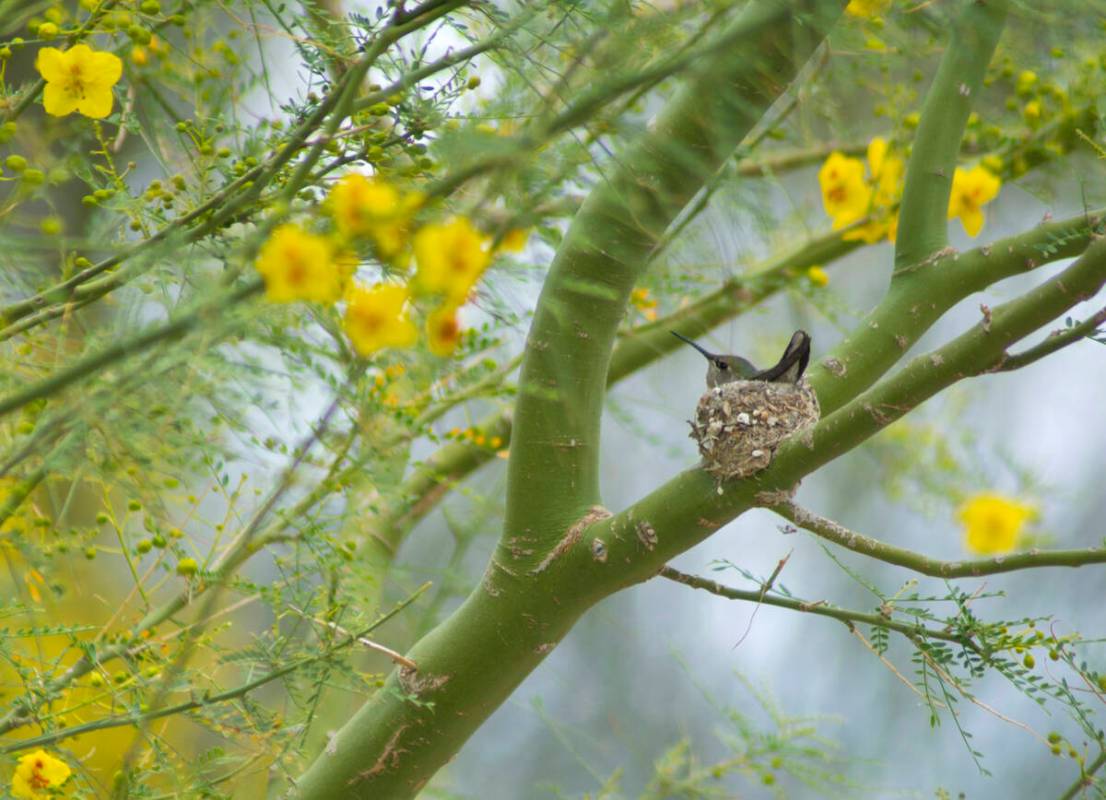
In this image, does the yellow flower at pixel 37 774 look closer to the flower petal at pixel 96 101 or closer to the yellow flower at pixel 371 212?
the flower petal at pixel 96 101

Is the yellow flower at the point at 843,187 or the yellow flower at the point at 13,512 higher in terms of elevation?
the yellow flower at the point at 843,187

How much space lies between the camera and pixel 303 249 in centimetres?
87

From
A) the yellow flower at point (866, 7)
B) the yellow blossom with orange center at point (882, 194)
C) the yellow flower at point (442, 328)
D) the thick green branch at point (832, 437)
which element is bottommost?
the yellow flower at point (442, 328)

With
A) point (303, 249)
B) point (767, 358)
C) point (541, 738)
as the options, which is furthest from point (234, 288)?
point (541, 738)

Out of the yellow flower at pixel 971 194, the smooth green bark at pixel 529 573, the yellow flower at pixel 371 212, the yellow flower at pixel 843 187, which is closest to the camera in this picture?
the yellow flower at pixel 371 212

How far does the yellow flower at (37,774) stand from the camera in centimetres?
151

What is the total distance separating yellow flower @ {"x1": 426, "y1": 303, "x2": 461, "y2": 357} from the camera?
3.18ft

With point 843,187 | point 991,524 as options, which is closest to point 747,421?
point 843,187

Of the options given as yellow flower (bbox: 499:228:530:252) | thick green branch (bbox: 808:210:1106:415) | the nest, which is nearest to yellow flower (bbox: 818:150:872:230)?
the nest

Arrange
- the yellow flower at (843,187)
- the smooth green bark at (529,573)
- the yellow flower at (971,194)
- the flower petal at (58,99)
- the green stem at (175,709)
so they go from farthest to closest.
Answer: the yellow flower at (843,187) < the yellow flower at (971,194) < the smooth green bark at (529,573) < the flower petal at (58,99) < the green stem at (175,709)

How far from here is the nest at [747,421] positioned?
1812mm

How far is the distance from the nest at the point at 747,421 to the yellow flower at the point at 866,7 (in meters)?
0.63

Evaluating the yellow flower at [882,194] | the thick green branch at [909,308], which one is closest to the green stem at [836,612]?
the thick green branch at [909,308]

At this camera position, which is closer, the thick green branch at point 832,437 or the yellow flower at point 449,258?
the yellow flower at point 449,258
